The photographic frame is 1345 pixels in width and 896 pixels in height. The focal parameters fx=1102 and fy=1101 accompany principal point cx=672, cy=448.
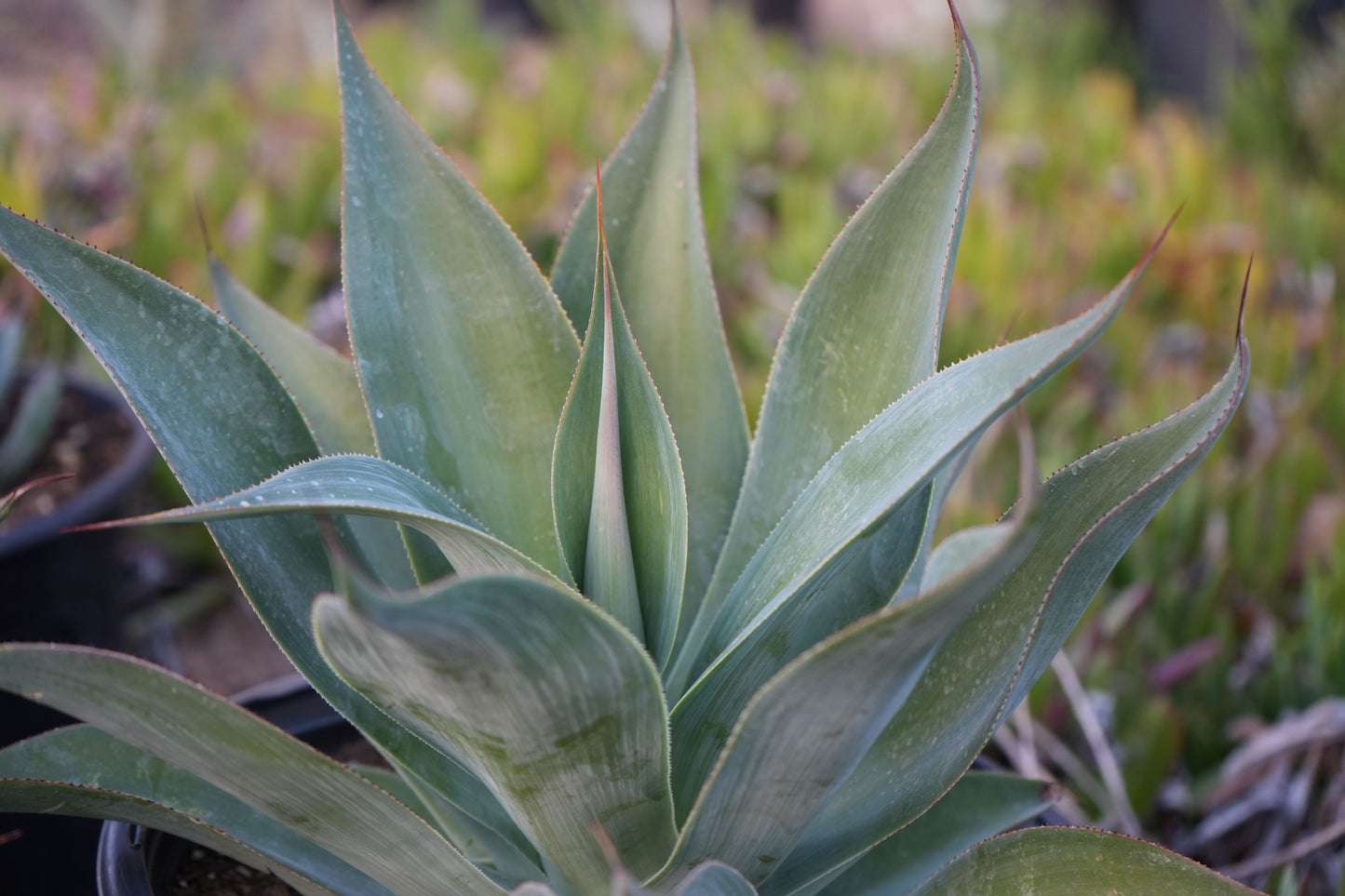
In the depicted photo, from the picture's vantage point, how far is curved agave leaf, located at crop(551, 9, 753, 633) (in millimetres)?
746

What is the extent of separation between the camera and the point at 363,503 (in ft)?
1.41

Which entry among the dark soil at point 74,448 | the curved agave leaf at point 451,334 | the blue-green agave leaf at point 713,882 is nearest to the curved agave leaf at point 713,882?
the blue-green agave leaf at point 713,882

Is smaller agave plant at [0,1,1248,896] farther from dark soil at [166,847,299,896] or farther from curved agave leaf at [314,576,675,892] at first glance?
dark soil at [166,847,299,896]

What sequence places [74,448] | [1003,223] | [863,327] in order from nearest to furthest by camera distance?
1. [863,327]
2. [74,448]
3. [1003,223]

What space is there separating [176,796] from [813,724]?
1.27 ft

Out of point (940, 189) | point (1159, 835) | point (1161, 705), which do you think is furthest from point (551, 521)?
point (1159, 835)

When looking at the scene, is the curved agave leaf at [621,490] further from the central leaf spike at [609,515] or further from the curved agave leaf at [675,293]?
the curved agave leaf at [675,293]

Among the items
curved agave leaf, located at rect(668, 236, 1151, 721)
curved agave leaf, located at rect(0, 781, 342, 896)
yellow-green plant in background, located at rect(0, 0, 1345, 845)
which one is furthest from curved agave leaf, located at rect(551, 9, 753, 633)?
yellow-green plant in background, located at rect(0, 0, 1345, 845)

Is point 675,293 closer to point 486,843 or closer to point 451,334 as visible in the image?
point 451,334

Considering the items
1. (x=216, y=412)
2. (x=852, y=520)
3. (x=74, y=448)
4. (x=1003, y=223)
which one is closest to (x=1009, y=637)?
(x=852, y=520)

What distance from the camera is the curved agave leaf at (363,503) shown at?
41 cm

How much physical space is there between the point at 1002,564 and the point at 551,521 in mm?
355

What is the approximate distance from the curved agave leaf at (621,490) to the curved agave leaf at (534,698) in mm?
97

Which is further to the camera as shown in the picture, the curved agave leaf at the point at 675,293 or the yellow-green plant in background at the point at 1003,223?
the yellow-green plant in background at the point at 1003,223
